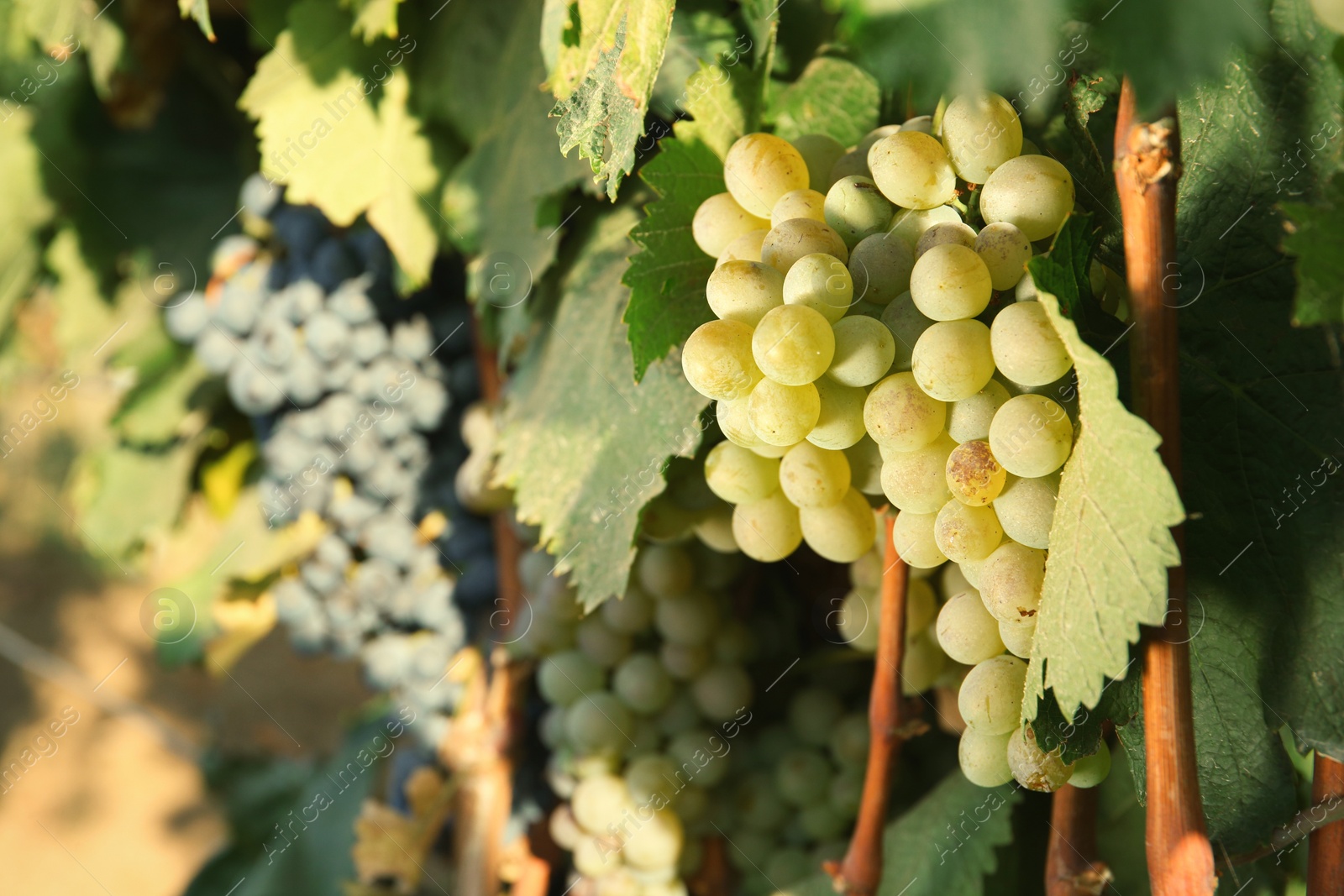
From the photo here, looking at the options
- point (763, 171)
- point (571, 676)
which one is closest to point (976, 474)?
point (763, 171)

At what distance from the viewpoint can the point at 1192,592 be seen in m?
0.32

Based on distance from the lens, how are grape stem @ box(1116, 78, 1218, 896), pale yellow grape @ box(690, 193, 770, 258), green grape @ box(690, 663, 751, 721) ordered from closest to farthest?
grape stem @ box(1116, 78, 1218, 896) → pale yellow grape @ box(690, 193, 770, 258) → green grape @ box(690, 663, 751, 721)

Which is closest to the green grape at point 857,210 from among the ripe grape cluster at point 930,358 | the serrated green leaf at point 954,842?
the ripe grape cluster at point 930,358

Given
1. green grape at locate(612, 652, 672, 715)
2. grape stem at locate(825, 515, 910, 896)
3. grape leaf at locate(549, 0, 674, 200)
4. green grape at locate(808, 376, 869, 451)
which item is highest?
grape leaf at locate(549, 0, 674, 200)

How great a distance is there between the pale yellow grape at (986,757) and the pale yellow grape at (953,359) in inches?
4.9

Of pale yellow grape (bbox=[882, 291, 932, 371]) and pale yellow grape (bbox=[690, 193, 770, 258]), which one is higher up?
pale yellow grape (bbox=[690, 193, 770, 258])

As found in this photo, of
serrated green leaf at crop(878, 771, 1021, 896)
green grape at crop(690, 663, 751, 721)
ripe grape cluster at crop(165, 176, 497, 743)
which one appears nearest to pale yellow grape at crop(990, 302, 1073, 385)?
serrated green leaf at crop(878, 771, 1021, 896)

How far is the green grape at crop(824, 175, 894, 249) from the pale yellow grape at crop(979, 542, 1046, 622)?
117 mm

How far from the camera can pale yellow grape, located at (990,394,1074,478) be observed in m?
0.27

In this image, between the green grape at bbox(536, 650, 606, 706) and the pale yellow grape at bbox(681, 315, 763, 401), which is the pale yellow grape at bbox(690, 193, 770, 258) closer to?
the pale yellow grape at bbox(681, 315, 763, 401)

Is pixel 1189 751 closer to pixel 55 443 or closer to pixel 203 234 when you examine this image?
pixel 203 234

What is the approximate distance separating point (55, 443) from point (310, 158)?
114cm

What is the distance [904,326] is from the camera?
1.01 ft

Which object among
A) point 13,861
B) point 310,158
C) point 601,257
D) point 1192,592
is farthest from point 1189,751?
point 13,861
